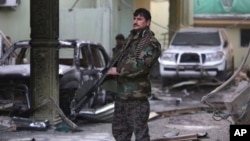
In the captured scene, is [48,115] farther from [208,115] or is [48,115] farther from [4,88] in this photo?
[208,115]

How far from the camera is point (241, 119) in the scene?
7.05 meters

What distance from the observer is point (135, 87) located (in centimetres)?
576

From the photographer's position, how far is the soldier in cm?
573

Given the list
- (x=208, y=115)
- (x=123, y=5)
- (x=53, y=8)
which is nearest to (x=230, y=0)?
(x=123, y=5)

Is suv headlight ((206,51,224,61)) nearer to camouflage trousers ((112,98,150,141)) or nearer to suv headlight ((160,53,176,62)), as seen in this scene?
suv headlight ((160,53,176,62))

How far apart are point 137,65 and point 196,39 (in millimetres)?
11935

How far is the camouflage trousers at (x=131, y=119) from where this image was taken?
5.74 metres

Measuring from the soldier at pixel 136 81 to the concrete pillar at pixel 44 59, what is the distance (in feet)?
11.7

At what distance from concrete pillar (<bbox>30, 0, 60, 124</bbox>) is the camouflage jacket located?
3571 millimetres

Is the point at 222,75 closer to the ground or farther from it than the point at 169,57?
closer to the ground

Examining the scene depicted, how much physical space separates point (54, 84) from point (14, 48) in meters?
1.99

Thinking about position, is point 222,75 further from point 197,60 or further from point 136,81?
point 136,81

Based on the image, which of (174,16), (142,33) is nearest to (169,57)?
(174,16)

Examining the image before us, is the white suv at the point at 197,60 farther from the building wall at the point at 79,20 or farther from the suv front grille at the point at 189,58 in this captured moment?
the building wall at the point at 79,20
